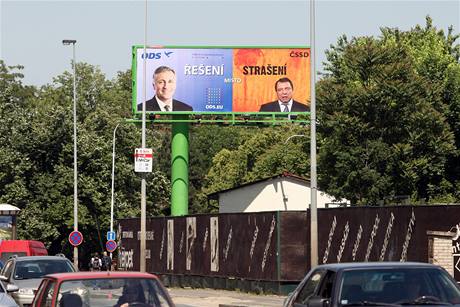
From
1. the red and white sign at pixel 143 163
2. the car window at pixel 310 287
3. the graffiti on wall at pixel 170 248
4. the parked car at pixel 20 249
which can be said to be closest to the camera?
the car window at pixel 310 287

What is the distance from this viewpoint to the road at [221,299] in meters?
31.4

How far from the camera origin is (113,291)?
36.1 feet

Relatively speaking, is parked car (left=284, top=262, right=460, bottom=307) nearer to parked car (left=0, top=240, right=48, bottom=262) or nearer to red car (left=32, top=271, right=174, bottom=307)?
red car (left=32, top=271, right=174, bottom=307)

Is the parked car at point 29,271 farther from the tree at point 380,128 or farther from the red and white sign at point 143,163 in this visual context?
the tree at point 380,128

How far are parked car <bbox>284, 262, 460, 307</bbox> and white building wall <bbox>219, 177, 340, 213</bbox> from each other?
158 feet

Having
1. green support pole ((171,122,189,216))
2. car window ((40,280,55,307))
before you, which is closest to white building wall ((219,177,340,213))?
green support pole ((171,122,189,216))

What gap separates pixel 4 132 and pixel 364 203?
35338 mm

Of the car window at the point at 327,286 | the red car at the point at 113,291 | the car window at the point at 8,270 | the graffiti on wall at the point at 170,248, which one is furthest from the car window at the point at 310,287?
the graffiti on wall at the point at 170,248

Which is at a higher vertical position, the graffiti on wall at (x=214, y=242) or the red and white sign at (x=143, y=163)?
the red and white sign at (x=143, y=163)

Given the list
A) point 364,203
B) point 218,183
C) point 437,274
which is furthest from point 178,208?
point 437,274

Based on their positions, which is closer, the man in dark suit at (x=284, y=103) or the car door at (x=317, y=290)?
the car door at (x=317, y=290)

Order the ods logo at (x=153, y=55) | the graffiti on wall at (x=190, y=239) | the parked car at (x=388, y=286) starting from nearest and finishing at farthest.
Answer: the parked car at (x=388, y=286) < the graffiti on wall at (x=190, y=239) < the ods logo at (x=153, y=55)

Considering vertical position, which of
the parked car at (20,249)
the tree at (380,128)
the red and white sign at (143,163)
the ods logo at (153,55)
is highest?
the ods logo at (153,55)

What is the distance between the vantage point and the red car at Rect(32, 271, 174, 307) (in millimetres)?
10969
